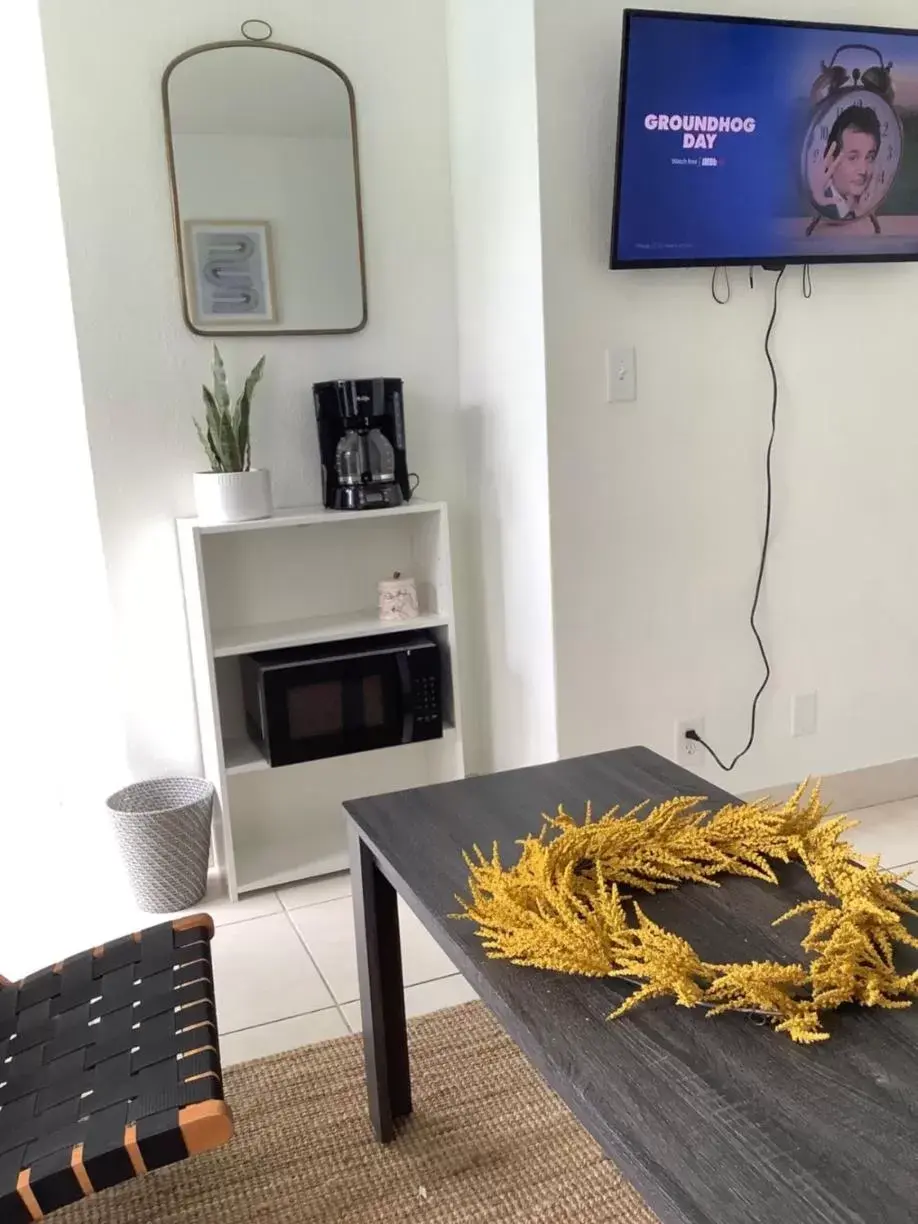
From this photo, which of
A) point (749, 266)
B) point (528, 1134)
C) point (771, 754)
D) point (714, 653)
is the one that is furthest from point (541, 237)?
point (528, 1134)

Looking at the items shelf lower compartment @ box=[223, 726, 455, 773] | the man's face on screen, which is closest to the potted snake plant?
shelf lower compartment @ box=[223, 726, 455, 773]

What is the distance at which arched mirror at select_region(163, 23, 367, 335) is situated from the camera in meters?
2.55

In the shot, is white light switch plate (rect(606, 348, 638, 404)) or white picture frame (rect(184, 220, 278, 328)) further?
white picture frame (rect(184, 220, 278, 328))

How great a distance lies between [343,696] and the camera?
2.63m

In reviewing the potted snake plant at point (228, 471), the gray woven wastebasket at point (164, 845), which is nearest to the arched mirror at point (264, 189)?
the potted snake plant at point (228, 471)

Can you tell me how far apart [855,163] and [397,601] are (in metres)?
1.53

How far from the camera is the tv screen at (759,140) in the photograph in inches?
90.8

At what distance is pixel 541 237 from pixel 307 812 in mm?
1642

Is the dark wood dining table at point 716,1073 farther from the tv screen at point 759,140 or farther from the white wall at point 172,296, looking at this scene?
the tv screen at point 759,140

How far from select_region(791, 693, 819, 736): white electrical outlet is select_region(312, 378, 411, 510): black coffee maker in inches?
47.1

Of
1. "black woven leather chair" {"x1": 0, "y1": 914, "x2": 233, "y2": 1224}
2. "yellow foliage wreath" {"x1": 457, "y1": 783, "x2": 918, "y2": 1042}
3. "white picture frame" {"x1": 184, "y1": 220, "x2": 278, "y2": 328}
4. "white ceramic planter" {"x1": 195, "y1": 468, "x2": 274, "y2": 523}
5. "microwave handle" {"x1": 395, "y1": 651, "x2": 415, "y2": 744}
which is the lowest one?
"black woven leather chair" {"x1": 0, "y1": 914, "x2": 233, "y2": 1224}

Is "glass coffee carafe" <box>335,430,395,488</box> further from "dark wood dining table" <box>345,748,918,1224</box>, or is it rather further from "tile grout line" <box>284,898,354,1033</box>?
"dark wood dining table" <box>345,748,918,1224</box>

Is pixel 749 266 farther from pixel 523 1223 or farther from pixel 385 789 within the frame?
pixel 523 1223

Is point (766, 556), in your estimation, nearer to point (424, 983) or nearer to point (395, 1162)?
point (424, 983)
